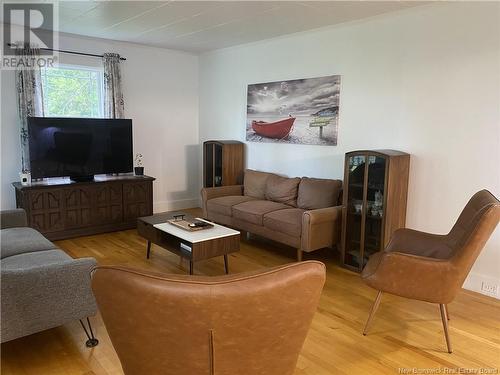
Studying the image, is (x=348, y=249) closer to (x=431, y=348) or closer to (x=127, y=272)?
(x=431, y=348)

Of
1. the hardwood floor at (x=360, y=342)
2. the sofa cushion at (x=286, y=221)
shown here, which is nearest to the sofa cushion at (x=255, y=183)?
the sofa cushion at (x=286, y=221)

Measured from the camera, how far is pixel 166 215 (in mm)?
4301

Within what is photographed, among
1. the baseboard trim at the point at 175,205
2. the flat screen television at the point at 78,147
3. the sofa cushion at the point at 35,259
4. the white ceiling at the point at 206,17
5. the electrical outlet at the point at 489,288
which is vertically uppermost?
the white ceiling at the point at 206,17

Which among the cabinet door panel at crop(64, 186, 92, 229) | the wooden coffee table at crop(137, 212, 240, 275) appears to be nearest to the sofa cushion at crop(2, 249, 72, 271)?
the wooden coffee table at crop(137, 212, 240, 275)

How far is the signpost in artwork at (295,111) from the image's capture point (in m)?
4.54

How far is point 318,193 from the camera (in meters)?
4.32

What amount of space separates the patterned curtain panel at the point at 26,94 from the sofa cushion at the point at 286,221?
123 inches

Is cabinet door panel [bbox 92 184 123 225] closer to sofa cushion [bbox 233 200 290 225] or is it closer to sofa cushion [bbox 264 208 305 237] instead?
sofa cushion [bbox 233 200 290 225]

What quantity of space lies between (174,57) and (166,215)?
3.01m

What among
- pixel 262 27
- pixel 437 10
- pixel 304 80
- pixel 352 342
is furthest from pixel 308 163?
pixel 352 342

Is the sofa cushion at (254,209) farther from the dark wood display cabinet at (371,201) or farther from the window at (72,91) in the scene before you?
the window at (72,91)

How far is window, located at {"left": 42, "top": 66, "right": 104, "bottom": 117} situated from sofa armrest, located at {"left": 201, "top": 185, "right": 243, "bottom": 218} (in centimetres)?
193

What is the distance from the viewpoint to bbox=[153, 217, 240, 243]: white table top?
3447mm

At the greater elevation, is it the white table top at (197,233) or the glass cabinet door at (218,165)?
the glass cabinet door at (218,165)
